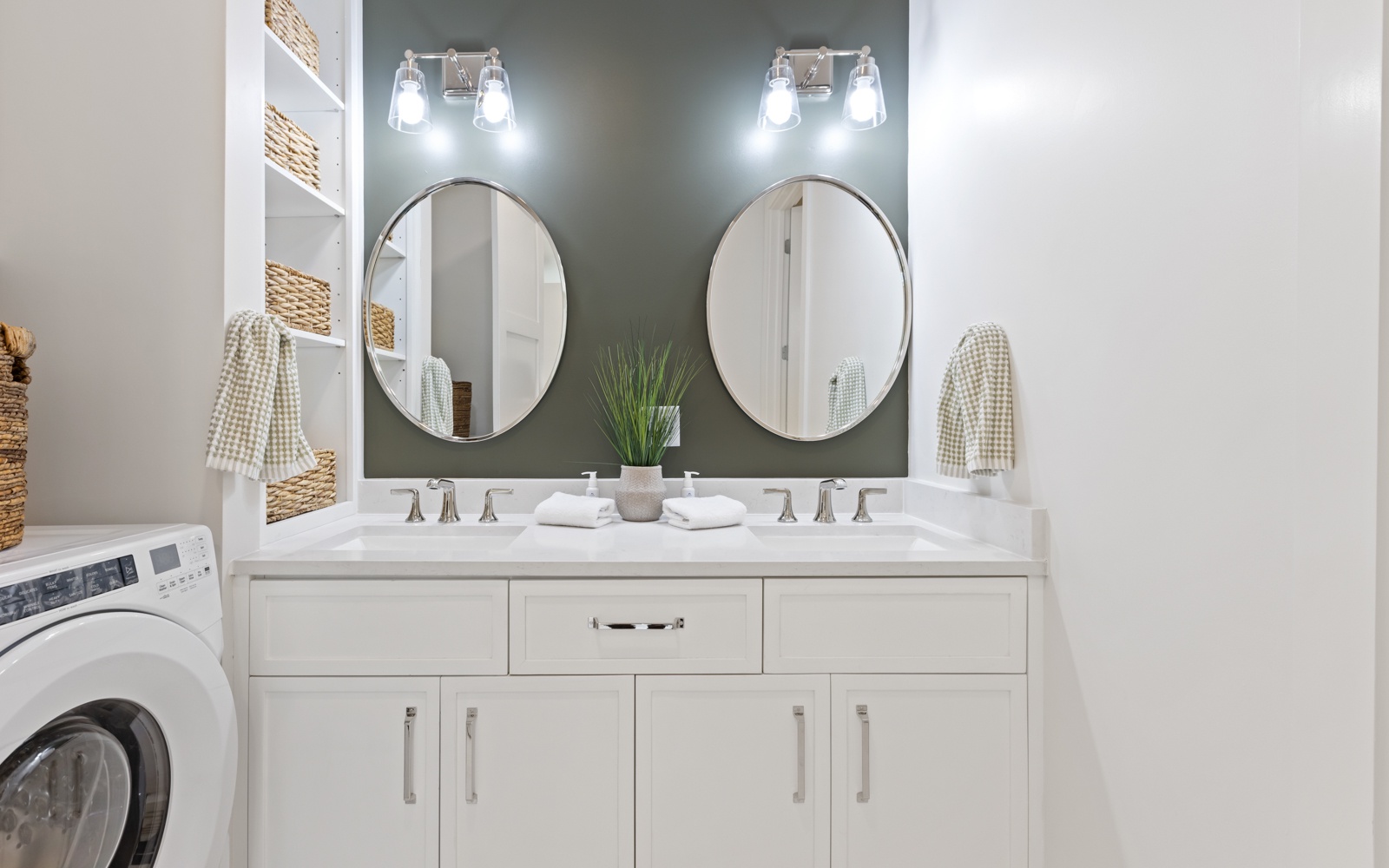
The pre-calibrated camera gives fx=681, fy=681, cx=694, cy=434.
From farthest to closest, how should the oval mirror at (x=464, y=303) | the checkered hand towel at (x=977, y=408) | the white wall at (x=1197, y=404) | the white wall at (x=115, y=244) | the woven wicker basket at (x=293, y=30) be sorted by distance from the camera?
the oval mirror at (x=464, y=303) < the woven wicker basket at (x=293, y=30) < the checkered hand towel at (x=977, y=408) < the white wall at (x=115, y=244) < the white wall at (x=1197, y=404)

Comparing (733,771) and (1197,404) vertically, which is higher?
(1197,404)

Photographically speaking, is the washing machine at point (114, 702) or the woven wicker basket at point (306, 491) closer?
the washing machine at point (114, 702)

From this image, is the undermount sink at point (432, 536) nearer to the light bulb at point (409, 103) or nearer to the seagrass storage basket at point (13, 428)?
the seagrass storage basket at point (13, 428)

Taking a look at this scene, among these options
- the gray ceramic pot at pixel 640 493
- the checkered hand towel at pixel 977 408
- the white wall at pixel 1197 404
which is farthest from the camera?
the gray ceramic pot at pixel 640 493

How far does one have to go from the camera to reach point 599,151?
200 cm

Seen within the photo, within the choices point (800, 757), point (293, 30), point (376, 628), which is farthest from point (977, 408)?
point (293, 30)

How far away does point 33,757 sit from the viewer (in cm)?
90

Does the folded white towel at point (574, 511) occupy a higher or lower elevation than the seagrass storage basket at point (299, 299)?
lower

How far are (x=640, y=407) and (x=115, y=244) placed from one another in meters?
1.16

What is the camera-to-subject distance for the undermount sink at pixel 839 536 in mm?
1802

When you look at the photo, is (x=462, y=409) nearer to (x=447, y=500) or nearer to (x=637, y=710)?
(x=447, y=500)

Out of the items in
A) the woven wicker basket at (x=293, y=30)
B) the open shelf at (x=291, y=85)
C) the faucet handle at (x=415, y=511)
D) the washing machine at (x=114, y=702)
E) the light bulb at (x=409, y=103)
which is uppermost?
the woven wicker basket at (x=293, y=30)

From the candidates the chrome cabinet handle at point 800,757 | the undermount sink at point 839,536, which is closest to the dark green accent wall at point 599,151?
the undermount sink at point 839,536

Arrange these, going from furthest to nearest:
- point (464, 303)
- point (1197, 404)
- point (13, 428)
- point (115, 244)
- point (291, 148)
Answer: point (464, 303) < point (291, 148) < point (115, 244) < point (13, 428) < point (1197, 404)
